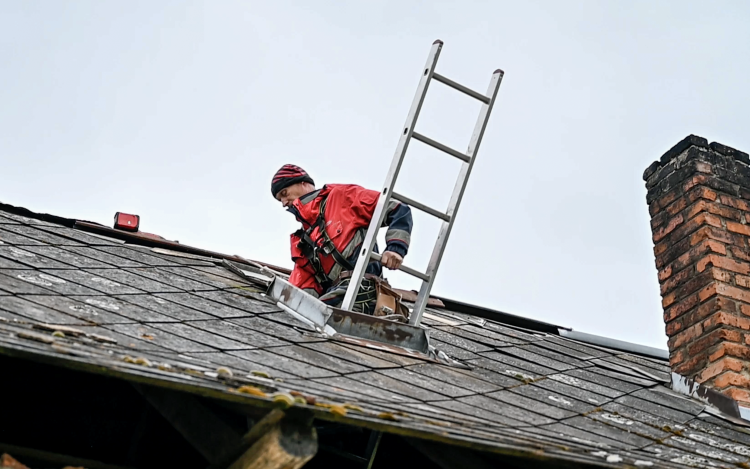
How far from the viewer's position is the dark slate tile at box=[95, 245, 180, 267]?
559cm

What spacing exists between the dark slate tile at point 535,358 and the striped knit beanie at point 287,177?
166 centimetres

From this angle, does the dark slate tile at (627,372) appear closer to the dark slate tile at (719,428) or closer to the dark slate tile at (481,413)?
the dark slate tile at (719,428)

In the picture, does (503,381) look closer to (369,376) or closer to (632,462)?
(369,376)

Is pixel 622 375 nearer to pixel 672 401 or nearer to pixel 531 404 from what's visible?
pixel 672 401

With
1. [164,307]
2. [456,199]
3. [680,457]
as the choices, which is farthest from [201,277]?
[680,457]

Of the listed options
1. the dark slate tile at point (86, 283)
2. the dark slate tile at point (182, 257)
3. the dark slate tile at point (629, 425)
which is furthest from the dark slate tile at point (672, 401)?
the dark slate tile at point (182, 257)

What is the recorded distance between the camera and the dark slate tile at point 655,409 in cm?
471

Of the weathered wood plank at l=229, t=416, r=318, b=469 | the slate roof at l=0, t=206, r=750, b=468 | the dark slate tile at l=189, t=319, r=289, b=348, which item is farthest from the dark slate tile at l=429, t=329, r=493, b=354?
the weathered wood plank at l=229, t=416, r=318, b=469

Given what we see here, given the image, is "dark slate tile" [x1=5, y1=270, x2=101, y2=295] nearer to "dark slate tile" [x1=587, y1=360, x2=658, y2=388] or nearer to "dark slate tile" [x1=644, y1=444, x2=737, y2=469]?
"dark slate tile" [x1=644, y1=444, x2=737, y2=469]

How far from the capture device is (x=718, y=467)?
3641mm

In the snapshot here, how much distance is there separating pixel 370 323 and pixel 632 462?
1.87 m

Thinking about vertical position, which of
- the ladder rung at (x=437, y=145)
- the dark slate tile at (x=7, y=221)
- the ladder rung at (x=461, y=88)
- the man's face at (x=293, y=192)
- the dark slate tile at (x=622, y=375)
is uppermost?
the ladder rung at (x=461, y=88)

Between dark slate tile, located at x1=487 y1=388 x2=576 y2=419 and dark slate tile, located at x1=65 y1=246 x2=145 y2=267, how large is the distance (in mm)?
2293

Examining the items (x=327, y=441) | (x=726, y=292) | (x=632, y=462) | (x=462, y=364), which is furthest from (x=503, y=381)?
(x=726, y=292)
